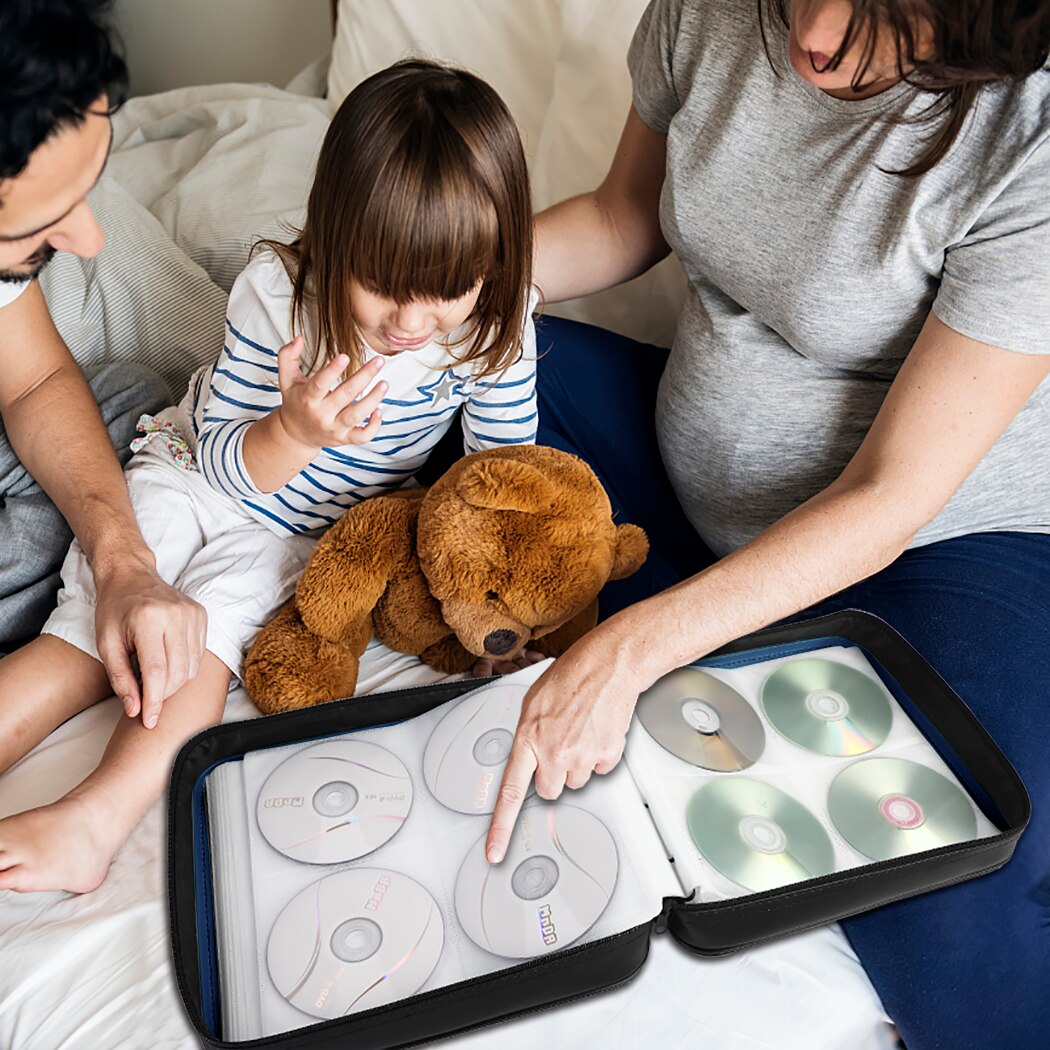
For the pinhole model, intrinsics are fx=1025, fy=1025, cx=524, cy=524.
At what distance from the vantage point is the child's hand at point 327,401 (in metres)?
0.80

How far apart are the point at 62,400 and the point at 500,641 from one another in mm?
515

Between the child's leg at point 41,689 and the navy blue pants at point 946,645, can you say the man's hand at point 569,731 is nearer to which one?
the navy blue pants at point 946,645

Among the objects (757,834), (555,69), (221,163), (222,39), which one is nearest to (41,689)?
(757,834)

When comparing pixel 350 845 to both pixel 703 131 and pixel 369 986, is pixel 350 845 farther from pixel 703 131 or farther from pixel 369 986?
pixel 703 131

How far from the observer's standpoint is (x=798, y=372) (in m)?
0.95

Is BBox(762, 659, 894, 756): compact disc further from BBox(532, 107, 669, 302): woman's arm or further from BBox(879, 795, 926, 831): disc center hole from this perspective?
BBox(532, 107, 669, 302): woman's arm

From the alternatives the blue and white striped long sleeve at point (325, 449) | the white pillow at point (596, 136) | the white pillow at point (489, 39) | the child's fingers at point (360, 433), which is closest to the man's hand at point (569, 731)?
the child's fingers at point (360, 433)

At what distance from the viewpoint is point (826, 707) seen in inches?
32.9

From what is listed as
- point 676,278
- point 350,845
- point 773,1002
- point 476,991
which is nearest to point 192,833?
point 350,845

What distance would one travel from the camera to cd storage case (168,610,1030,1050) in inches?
25.9

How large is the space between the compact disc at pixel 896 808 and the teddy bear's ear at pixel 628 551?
262mm

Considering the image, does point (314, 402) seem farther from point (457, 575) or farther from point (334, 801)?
point (334, 801)

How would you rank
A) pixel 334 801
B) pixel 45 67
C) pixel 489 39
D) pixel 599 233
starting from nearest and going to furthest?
pixel 45 67
pixel 334 801
pixel 599 233
pixel 489 39

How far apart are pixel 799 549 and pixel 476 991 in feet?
1.31
